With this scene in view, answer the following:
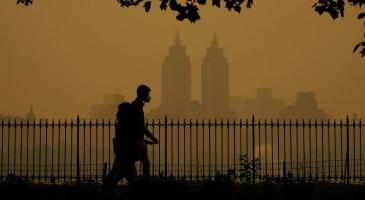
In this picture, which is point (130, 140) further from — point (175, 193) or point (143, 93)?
point (175, 193)

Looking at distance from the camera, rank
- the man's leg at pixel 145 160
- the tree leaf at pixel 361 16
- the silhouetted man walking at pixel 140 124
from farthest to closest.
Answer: the man's leg at pixel 145 160, the silhouetted man walking at pixel 140 124, the tree leaf at pixel 361 16

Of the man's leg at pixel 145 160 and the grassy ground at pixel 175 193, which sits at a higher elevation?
the man's leg at pixel 145 160

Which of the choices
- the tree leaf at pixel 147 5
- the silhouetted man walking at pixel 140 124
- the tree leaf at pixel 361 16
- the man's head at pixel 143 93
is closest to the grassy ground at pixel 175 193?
the silhouetted man walking at pixel 140 124

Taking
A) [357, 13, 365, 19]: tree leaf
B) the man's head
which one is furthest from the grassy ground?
[357, 13, 365, 19]: tree leaf

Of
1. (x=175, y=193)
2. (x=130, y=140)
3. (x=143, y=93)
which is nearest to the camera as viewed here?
(x=143, y=93)

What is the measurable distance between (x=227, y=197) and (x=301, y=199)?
4.83 feet

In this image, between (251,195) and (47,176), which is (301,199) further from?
(47,176)

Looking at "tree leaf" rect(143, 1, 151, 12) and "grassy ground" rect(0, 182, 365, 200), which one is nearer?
"tree leaf" rect(143, 1, 151, 12)

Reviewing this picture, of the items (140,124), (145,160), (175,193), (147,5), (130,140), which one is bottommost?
(175,193)

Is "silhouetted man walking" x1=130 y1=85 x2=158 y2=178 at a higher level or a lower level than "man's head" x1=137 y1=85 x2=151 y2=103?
lower

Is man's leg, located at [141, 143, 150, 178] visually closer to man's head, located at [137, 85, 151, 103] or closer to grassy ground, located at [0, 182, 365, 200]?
grassy ground, located at [0, 182, 365, 200]

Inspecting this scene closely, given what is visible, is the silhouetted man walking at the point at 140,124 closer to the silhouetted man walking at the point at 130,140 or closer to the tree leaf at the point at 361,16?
the silhouetted man walking at the point at 130,140

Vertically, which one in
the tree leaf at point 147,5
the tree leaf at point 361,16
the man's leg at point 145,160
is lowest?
the man's leg at point 145,160

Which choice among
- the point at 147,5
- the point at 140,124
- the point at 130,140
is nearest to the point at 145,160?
the point at 130,140
